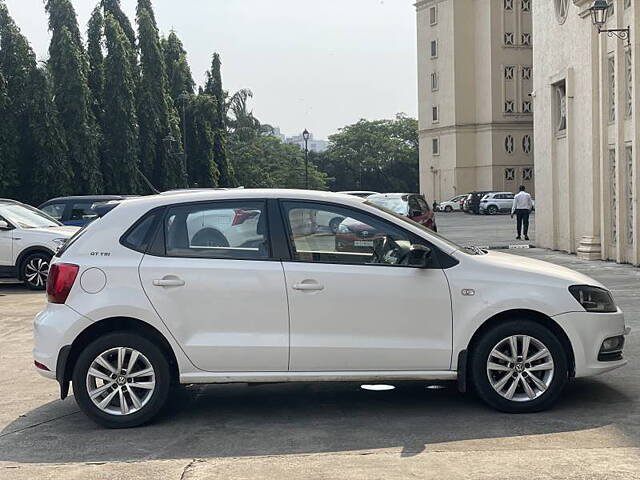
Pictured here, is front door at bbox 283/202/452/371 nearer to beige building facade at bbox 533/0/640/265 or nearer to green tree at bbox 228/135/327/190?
beige building facade at bbox 533/0/640/265

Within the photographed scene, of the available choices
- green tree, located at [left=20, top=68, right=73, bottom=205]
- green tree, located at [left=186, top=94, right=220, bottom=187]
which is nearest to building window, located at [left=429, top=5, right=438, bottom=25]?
green tree, located at [left=186, top=94, right=220, bottom=187]

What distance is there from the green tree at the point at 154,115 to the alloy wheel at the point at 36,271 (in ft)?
96.4

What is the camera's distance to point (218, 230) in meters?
7.04

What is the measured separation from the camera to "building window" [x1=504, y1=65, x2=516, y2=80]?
69.9 m

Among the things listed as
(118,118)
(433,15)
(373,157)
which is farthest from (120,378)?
(373,157)

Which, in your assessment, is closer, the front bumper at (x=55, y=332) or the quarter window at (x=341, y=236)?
the front bumper at (x=55, y=332)

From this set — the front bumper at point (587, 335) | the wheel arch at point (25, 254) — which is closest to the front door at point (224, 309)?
the front bumper at point (587, 335)

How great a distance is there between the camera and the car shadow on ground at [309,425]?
20.7 feet

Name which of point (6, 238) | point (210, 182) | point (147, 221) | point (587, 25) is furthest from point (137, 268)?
point (210, 182)

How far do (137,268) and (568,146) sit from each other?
1704cm

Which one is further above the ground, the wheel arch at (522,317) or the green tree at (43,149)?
the green tree at (43,149)

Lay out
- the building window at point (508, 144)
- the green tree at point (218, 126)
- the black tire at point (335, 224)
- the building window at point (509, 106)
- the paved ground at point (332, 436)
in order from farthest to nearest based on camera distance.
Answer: the building window at point (508, 144)
the building window at point (509, 106)
the green tree at point (218, 126)
the black tire at point (335, 224)
the paved ground at point (332, 436)

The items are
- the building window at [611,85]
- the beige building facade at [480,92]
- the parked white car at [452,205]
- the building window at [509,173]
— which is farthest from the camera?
the building window at [509,173]

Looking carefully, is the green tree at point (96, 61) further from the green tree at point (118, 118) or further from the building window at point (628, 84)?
the building window at point (628, 84)
